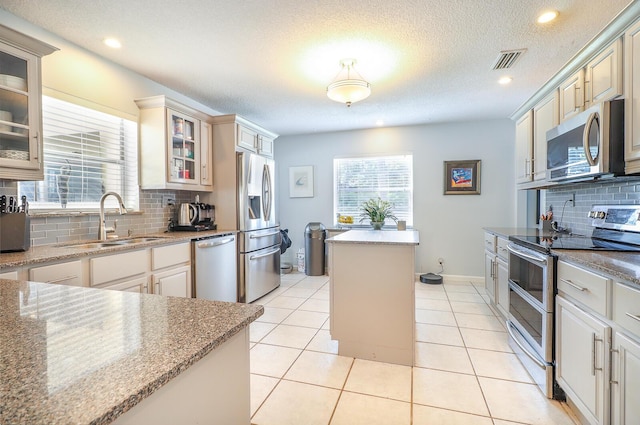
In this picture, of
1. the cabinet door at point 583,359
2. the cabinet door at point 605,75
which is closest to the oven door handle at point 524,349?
the cabinet door at point 583,359

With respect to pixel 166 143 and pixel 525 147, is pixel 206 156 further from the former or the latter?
pixel 525 147

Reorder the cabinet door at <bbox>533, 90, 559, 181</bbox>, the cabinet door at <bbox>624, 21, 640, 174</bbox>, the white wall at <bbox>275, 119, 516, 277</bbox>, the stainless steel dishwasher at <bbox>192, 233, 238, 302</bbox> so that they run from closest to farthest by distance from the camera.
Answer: the cabinet door at <bbox>624, 21, 640, 174</bbox>
the cabinet door at <bbox>533, 90, 559, 181</bbox>
the stainless steel dishwasher at <bbox>192, 233, 238, 302</bbox>
the white wall at <bbox>275, 119, 516, 277</bbox>

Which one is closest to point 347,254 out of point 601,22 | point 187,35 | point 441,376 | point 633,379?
point 441,376

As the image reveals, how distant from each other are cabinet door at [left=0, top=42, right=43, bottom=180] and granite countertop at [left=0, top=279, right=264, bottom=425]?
52.3 inches

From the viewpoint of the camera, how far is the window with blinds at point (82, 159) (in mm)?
2359

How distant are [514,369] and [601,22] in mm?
2510

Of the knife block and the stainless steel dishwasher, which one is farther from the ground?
the knife block

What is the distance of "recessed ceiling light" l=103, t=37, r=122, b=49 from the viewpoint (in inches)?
94.0

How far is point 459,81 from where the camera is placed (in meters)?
3.21

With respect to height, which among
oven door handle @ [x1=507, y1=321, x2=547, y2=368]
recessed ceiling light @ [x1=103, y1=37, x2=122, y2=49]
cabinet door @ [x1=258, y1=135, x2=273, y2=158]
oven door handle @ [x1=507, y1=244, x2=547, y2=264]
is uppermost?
recessed ceiling light @ [x1=103, y1=37, x2=122, y2=49]

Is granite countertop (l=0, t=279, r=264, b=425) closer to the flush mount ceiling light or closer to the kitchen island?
the kitchen island

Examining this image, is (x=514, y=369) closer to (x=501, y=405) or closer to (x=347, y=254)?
(x=501, y=405)

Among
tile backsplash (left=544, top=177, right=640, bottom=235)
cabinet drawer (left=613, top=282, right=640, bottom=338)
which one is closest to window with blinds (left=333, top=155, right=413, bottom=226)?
tile backsplash (left=544, top=177, right=640, bottom=235)

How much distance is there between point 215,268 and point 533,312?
2.76 m
